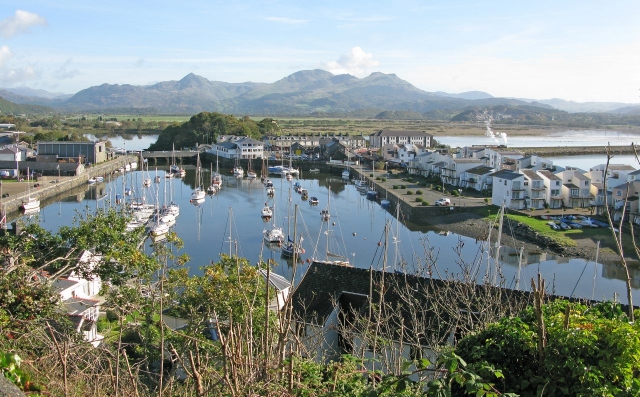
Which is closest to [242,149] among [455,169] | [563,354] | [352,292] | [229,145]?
[229,145]

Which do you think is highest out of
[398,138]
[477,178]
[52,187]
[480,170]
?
[398,138]

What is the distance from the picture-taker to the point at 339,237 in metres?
13.9

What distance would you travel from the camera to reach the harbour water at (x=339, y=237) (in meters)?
10.7

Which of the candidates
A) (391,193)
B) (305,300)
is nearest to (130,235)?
Answer: (305,300)

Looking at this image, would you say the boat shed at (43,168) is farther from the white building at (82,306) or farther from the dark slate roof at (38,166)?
the white building at (82,306)

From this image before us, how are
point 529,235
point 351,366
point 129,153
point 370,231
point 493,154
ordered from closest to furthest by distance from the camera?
point 351,366
point 529,235
point 370,231
point 493,154
point 129,153

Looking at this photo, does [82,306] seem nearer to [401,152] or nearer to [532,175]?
[532,175]

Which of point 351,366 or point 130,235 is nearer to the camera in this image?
point 351,366

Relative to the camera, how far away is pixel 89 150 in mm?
25938

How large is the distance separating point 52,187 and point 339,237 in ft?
36.9

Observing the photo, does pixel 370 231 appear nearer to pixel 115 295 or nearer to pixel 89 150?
pixel 115 295

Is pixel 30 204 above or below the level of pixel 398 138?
below

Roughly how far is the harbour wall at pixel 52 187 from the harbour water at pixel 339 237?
2.17 feet

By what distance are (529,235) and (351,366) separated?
41.0 feet
